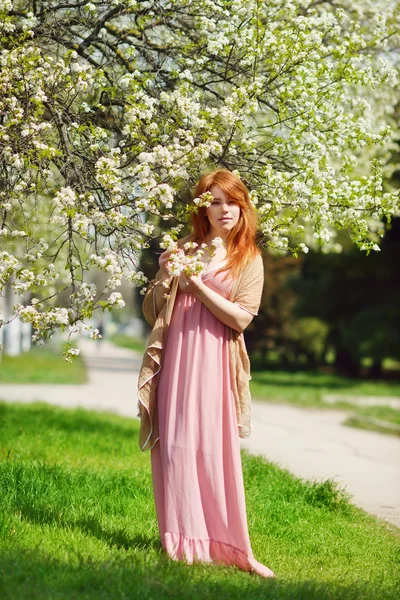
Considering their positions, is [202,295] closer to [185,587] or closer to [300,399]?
[185,587]

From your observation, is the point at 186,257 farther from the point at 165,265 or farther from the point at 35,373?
the point at 35,373

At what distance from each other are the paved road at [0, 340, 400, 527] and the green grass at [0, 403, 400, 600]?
856 mm

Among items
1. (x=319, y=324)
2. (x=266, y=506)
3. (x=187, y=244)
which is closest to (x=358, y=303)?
(x=319, y=324)

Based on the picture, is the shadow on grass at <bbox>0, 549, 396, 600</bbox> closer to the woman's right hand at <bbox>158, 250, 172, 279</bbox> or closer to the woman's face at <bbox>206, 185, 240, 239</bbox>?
the woman's right hand at <bbox>158, 250, 172, 279</bbox>

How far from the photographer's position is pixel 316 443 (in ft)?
40.3

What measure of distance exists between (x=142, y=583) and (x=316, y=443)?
8302 mm

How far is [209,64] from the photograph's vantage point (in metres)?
7.02

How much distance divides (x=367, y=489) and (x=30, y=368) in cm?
2031

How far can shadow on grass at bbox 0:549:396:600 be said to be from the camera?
4059mm

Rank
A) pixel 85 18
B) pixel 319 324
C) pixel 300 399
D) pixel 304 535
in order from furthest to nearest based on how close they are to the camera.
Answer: pixel 319 324
pixel 300 399
pixel 85 18
pixel 304 535

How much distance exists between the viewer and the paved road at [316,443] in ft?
29.7

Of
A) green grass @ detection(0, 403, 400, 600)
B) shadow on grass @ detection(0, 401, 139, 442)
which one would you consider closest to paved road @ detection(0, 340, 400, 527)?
green grass @ detection(0, 403, 400, 600)

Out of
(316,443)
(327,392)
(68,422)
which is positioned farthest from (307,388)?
(68,422)

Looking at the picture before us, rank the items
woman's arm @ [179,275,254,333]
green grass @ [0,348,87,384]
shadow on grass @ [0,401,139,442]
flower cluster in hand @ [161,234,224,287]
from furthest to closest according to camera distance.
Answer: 1. green grass @ [0,348,87,384]
2. shadow on grass @ [0,401,139,442]
3. woman's arm @ [179,275,254,333]
4. flower cluster in hand @ [161,234,224,287]
